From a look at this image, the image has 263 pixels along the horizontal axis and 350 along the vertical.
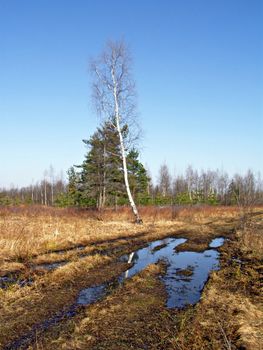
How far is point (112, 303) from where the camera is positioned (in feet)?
21.4

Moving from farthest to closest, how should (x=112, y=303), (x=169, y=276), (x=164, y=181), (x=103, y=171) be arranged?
(x=164, y=181) → (x=103, y=171) → (x=169, y=276) → (x=112, y=303)

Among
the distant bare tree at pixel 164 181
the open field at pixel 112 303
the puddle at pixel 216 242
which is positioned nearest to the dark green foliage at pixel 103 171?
the puddle at pixel 216 242

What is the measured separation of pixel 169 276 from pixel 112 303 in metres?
3.10

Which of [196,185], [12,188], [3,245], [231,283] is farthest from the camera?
[12,188]

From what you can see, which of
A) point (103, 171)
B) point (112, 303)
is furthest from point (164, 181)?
point (112, 303)

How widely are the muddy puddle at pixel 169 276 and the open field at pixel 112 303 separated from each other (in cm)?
6

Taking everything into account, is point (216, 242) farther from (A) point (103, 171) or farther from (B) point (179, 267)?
(A) point (103, 171)

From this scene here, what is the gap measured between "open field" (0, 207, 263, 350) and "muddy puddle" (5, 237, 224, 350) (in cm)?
6

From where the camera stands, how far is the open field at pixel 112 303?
4.89 metres

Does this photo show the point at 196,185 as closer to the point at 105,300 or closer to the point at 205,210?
the point at 205,210

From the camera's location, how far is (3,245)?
11.4m

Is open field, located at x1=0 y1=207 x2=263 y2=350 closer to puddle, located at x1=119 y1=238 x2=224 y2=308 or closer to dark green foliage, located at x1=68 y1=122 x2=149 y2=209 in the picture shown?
puddle, located at x1=119 y1=238 x2=224 y2=308

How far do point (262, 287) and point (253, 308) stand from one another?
52.6 inches

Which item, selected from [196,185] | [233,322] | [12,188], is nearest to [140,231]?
[233,322]
